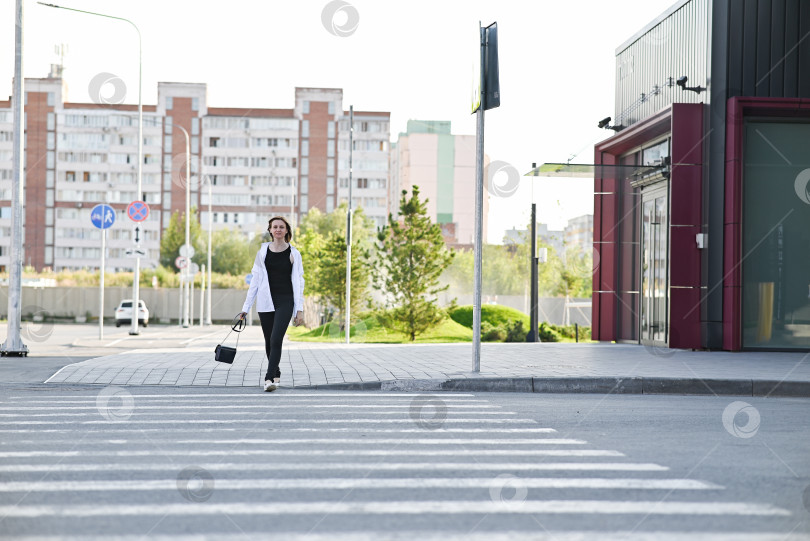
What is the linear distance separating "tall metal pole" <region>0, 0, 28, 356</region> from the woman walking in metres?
7.50

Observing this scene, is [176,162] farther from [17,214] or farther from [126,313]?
[17,214]

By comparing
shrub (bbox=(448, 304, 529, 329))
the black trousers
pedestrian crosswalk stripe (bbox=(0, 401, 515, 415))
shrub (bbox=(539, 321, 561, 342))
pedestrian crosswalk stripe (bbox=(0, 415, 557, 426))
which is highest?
the black trousers

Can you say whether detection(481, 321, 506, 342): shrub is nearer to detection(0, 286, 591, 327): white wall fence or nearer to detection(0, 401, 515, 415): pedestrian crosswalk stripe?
detection(0, 286, 591, 327): white wall fence

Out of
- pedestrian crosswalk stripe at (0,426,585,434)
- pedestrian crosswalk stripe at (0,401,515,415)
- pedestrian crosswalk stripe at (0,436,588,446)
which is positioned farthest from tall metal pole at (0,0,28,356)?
pedestrian crosswalk stripe at (0,436,588,446)

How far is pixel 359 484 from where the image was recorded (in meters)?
5.22

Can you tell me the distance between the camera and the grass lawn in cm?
3554

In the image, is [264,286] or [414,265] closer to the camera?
[264,286]

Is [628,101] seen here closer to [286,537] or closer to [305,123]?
[286,537]

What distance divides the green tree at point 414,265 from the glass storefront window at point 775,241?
1839 centimetres

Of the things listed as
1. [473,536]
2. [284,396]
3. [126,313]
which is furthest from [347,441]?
[126,313]

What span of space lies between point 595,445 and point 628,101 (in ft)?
55.6

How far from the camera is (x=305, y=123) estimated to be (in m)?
108

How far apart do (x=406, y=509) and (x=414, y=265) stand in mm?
31828

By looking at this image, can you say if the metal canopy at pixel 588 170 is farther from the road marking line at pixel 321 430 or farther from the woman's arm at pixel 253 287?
the road marking line at pixel 321 430
